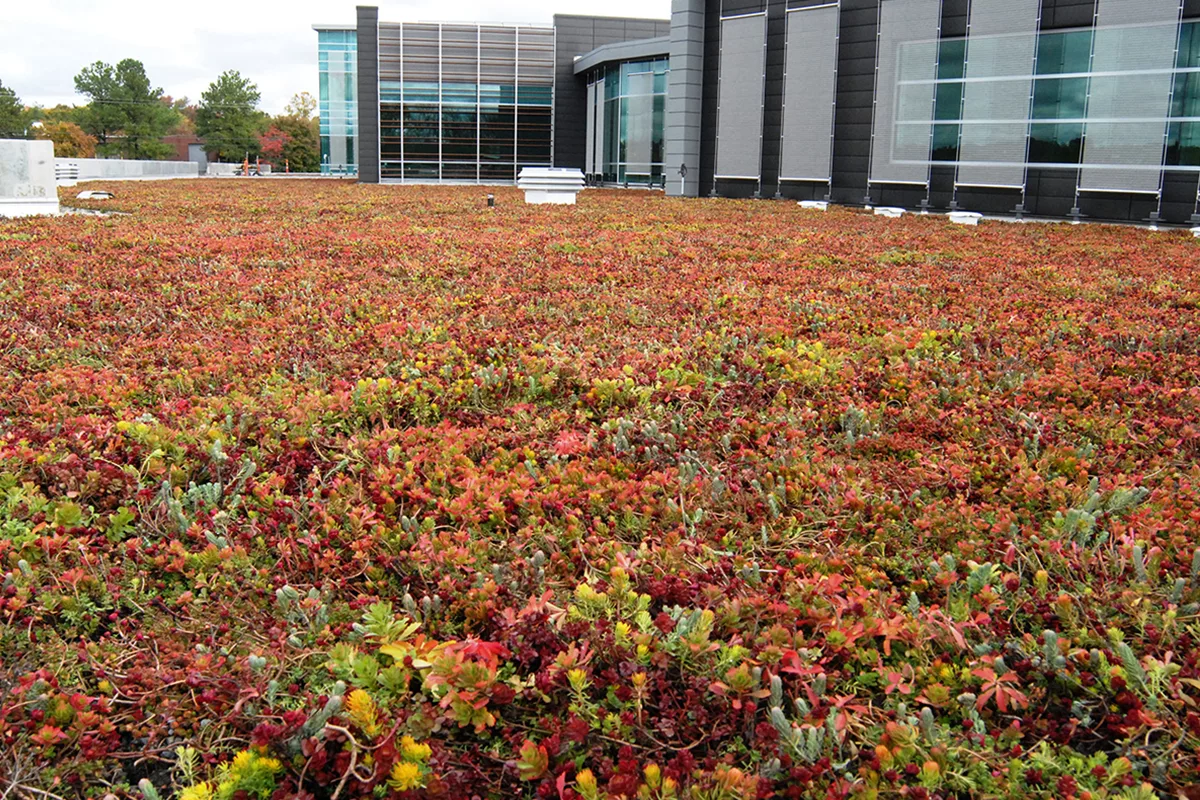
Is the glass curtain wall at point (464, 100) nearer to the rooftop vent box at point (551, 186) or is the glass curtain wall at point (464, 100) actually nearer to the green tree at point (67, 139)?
the rooftop vent box at point (551, 186)

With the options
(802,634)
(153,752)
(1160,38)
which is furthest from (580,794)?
(1160,38)

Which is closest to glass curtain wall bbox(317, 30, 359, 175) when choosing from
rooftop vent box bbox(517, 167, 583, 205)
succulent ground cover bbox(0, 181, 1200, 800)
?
rooftop vent box bbox(517, 167, 583, 205)

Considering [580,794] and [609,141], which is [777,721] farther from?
[609,141]

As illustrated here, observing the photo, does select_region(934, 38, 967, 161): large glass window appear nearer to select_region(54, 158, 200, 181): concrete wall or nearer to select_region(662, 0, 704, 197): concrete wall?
select_region(662, 0, 704, 197): concrete wall

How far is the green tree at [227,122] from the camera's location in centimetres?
9438

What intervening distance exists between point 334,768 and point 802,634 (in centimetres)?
150

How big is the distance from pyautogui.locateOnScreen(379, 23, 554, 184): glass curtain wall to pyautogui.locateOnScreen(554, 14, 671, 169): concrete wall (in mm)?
470

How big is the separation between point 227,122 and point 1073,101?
90.2 meters

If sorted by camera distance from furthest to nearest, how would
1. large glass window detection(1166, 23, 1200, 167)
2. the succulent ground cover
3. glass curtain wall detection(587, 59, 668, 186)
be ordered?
1. glass curtain wall detection(587, 59, 668, 186)
2. large glass window detection(1166, 23, 1200, 167)
3. the succulent ground cover

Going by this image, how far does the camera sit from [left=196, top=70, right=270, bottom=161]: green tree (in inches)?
3716

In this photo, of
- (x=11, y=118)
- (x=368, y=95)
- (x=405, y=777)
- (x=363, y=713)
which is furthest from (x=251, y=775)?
(x=11, y=118)

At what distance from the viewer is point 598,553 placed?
12.0ft

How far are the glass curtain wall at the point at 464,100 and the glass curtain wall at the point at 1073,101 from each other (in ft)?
108

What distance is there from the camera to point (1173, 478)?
14.2 feet
